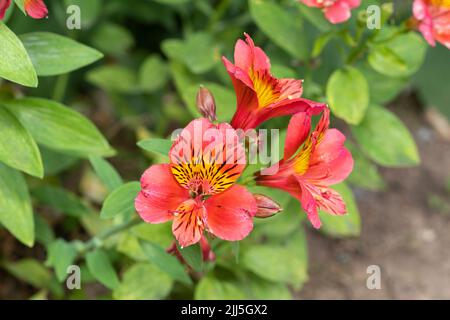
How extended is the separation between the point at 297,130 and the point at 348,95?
527mm

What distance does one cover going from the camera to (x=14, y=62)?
131 cm

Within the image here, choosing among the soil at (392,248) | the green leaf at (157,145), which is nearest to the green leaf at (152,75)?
the soil at (392,248)

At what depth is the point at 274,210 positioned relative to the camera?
3.86ft

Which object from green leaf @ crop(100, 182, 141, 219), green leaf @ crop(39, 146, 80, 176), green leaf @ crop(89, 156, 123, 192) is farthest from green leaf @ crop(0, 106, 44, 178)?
green leaf @ crop(39, 146, 80, 176)

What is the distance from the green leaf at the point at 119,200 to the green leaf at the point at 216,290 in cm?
49

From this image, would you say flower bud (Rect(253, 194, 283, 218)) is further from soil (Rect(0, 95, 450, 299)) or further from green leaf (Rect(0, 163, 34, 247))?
soil (Rect(0, 95, 450, 299))

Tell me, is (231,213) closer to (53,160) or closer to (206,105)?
(206,105)

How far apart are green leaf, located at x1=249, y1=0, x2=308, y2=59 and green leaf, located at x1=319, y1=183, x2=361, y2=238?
352mm

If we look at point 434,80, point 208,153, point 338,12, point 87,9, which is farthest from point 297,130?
point 434,80

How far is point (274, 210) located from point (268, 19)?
75cm

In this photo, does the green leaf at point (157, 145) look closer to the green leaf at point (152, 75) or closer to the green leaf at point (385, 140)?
the green leaf at point (385, 140)

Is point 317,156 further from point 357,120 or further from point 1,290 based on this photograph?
point 1,290

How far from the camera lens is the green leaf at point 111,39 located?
227 cm

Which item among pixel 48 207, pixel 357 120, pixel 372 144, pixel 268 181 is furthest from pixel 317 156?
pixel 48 207
